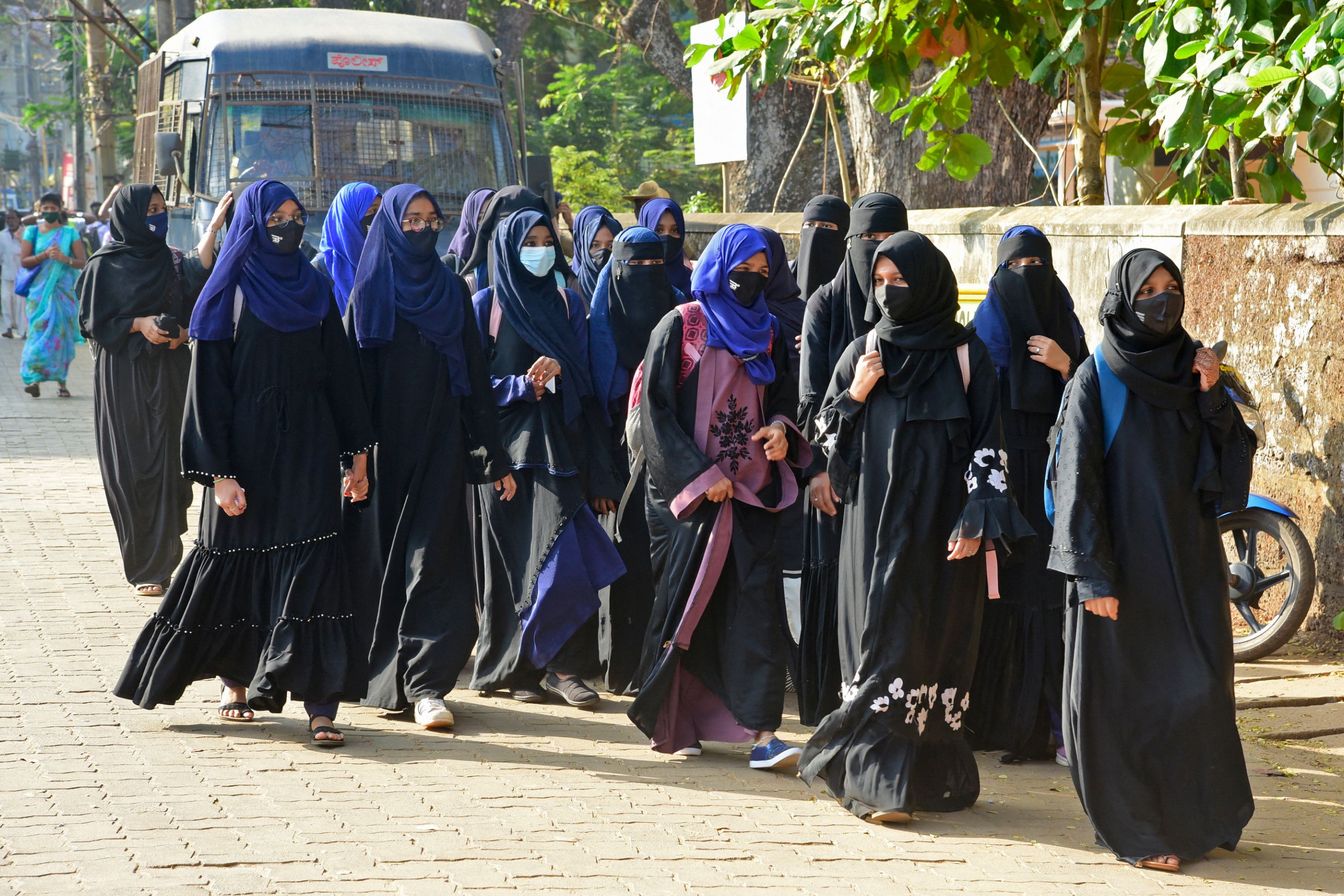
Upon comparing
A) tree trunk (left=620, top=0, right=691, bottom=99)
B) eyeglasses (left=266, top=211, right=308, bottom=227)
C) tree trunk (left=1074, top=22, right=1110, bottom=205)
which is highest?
tree trunk (left=620, top=0, right=691, bottom=99)

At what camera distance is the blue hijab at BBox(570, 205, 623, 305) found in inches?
262

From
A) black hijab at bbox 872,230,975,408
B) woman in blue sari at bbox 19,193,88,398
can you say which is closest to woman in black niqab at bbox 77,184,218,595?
black hijab at bbox 872,230,975,408

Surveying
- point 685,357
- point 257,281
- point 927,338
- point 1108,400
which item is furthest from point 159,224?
point 1108,400

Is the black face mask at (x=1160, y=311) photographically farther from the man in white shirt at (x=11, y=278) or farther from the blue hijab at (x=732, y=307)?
the man in white shirt at (x=11, y=278)

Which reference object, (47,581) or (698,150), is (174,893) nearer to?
(47,581)

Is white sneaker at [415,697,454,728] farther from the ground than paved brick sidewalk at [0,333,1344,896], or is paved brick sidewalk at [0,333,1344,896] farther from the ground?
white sneaker at [415,697,454,728]

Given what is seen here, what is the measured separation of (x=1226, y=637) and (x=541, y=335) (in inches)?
109

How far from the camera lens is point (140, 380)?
766cm

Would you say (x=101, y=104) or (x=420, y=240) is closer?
(x=420, y=240)

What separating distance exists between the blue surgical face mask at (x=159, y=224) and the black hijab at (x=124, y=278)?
0.02 meters

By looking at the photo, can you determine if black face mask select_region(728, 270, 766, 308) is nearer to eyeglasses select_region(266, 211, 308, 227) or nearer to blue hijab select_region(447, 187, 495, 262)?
eyeglasses select_region(266, 211, 308, 227)

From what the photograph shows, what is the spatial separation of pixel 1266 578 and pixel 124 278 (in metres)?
5.41

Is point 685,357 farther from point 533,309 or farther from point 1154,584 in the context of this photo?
point 1154,584

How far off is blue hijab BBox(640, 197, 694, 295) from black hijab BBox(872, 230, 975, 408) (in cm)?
223
